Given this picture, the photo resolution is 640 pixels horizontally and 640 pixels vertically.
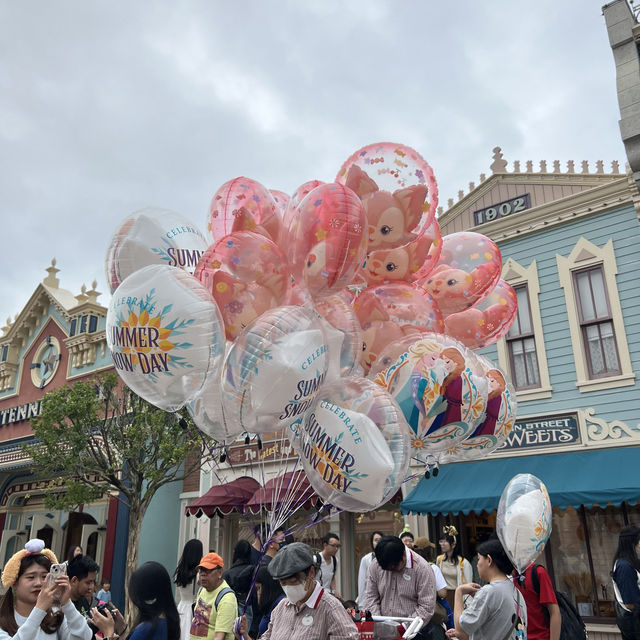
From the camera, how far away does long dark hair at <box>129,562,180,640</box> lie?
2920 millimetres

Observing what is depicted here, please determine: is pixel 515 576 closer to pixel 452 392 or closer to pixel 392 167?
pixel 452 392

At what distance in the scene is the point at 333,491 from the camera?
4.15 meters

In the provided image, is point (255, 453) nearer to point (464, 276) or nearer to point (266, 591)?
point (266, 591)

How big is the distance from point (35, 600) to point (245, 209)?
331 cm

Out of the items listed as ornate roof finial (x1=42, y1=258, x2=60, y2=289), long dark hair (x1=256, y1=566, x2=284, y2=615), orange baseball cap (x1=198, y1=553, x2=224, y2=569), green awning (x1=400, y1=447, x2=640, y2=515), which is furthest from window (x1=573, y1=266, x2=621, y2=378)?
ornate roof finial (x1=42, y1=258, x2=60, y2=289)

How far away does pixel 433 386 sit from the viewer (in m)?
4.60

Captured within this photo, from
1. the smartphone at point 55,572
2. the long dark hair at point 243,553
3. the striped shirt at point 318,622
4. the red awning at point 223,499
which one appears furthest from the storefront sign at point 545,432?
the smartphone at point 55,572

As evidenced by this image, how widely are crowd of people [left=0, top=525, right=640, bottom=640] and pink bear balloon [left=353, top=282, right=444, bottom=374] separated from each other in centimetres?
157

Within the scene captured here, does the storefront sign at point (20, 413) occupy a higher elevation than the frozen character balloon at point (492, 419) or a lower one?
higher

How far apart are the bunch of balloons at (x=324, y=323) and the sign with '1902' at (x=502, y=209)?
593cm

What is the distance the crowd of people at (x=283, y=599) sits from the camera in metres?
2.88

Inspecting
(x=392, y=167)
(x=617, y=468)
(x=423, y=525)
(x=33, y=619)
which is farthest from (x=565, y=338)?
(x=33, y=619)

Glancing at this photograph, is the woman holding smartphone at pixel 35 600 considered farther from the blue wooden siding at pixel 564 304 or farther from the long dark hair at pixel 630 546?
the blue wooden siding at pixel 564 304

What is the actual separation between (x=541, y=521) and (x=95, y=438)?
10407 millimetres
